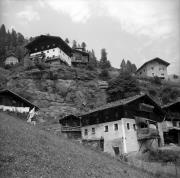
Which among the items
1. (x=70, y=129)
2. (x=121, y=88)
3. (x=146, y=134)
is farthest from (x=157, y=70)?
(x=146, y=134)

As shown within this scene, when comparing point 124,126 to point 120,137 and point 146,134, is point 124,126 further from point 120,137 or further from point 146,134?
point 146,134

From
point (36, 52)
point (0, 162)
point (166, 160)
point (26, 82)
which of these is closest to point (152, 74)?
point (36, 52)

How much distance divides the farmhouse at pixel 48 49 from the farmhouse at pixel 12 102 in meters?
38.2

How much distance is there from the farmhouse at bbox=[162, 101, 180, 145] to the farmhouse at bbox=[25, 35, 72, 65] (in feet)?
128

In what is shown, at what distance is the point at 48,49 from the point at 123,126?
159 ft

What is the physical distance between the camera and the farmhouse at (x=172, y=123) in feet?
164

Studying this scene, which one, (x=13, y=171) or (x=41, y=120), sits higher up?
(x=41, y=120)

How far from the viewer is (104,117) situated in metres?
43.0

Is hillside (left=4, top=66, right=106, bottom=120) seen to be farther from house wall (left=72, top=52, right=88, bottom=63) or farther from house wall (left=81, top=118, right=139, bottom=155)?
house wall (left=81, top=118, right=139, bottom=155)

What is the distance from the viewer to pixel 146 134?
40875mm

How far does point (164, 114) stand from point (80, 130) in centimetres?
1539

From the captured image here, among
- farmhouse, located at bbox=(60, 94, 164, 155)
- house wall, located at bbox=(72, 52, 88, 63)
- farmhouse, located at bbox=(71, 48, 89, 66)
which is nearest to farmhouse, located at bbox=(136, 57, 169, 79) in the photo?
farmhouse, located at bbox=(71, 48, 89, 66)

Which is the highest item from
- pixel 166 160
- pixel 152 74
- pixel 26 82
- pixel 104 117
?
pixel 152 74

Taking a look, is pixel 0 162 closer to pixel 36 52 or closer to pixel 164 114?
pixel 164 114
